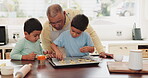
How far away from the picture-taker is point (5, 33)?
3.52m

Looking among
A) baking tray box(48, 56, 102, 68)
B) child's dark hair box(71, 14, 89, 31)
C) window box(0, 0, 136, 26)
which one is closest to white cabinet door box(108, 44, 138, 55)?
window box(0, 0, 136, 26)

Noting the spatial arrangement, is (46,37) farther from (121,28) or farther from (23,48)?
(121,28)

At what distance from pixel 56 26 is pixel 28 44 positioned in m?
0.33

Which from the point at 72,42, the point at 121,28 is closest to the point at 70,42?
the point at 72,42

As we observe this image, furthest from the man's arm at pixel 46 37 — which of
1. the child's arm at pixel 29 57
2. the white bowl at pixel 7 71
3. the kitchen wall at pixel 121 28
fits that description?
the kitchen wall at pixel 121 28

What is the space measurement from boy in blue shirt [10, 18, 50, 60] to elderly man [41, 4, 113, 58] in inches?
6.5

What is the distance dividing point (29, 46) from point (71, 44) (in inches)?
16.4

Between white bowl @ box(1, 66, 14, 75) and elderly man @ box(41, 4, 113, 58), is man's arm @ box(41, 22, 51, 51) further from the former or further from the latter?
white bowl @ box(1, 66, 14, 75)

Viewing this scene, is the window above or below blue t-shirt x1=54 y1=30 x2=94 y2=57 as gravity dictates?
above

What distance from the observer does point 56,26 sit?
213 centimetres

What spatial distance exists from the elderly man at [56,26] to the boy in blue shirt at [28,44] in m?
0.16

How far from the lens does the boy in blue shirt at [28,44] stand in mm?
1964

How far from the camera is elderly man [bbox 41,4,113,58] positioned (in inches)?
80.9

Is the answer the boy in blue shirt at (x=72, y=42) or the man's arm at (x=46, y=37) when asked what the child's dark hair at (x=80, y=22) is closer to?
the boy in blue shirt at (x=72, y=42)
